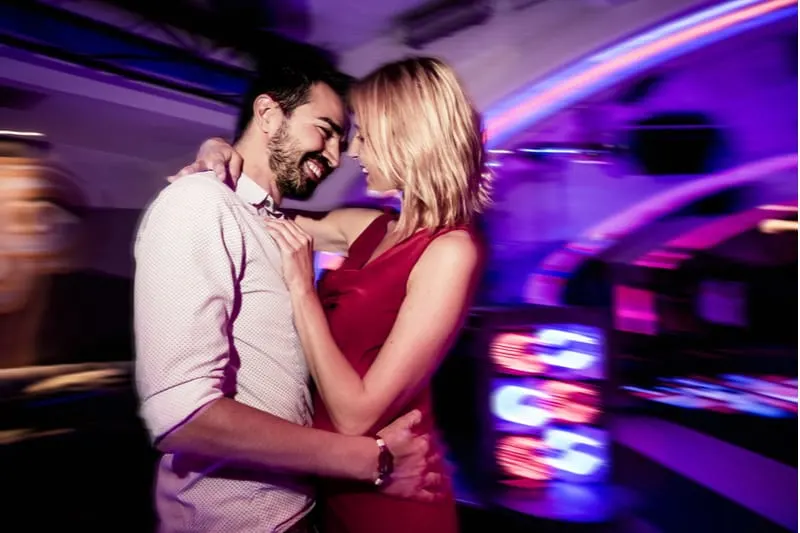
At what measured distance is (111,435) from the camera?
2.41 metres

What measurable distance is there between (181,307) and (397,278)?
1.66 ft

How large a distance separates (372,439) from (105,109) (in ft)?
7.42

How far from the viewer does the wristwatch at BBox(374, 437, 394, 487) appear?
4.34 feet

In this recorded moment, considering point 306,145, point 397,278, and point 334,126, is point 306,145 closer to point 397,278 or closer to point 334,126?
point 334,126

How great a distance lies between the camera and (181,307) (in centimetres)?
112

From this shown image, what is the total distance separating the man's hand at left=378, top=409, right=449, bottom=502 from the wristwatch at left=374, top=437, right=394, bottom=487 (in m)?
0.02

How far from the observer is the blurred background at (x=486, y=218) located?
2168 millimetres

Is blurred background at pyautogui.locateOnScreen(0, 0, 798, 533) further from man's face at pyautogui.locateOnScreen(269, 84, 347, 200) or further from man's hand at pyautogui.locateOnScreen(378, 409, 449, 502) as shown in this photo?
man's hand at pyautogui.locateOnScreen(378, 409, 449, 502)

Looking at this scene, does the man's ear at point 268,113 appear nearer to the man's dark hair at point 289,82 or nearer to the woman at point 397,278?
the man's dark hair at point 289,82

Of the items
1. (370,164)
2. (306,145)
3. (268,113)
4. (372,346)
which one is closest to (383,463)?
Answer: (372,346)

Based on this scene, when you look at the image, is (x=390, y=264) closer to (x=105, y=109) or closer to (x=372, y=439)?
(x=372, y=439)

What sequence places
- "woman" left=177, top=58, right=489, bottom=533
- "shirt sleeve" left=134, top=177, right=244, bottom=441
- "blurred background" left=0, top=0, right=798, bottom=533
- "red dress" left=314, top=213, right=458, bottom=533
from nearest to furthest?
"shirt sleeve" left=134, top=177, right=244, bottom=441, "woman" left=177, top=58, right=489, bottom=533, "red dress" left=314, top=213, right=458, bottom=533, "blurred background" left=0, top=0, right=798, bottom=533

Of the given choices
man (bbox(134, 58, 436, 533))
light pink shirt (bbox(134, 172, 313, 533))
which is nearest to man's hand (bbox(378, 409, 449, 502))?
man (bbox(134, 58, 436, 533))

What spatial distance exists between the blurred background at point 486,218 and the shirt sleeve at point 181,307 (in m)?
0.76
